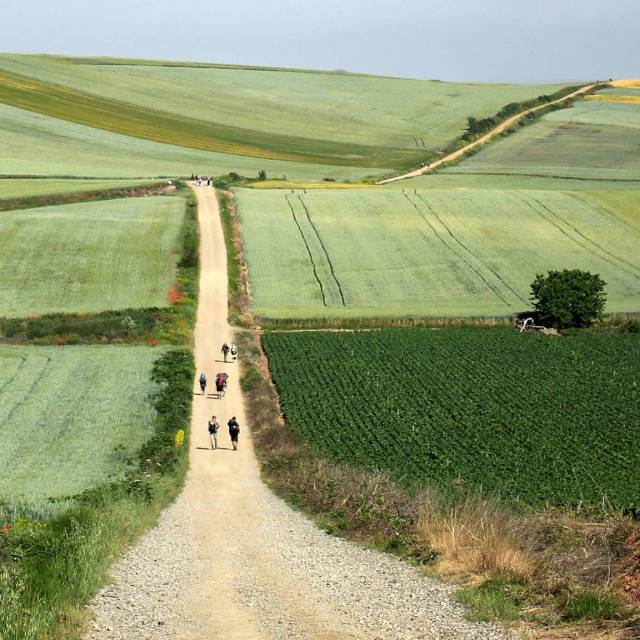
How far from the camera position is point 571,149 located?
118312 mm

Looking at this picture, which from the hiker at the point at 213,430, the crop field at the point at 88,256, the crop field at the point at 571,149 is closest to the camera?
the hiker at the point at 213,430

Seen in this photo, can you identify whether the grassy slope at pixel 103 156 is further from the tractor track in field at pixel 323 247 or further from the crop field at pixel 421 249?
the tractor track in field at pixel 323 247

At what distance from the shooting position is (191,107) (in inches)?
5497

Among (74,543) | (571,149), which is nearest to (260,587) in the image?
(74,543)

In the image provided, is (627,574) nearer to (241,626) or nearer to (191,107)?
(241,626)

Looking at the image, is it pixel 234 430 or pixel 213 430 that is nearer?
pixel 213 430

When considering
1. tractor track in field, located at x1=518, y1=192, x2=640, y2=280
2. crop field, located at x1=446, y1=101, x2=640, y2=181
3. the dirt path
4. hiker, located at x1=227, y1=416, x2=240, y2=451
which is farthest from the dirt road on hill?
crop field, located at x1=446, y1=101, x2=640, y2=181

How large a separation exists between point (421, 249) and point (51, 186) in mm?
34419

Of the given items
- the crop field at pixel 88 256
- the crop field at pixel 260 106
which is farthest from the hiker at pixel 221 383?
the crop field at pixel 260 106

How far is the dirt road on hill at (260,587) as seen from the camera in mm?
17844

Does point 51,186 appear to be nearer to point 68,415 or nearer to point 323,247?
point 323,247

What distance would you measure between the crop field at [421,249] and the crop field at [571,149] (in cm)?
1674

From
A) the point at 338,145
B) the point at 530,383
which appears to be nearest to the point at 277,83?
the point at 338,145

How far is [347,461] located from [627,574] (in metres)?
15.3
